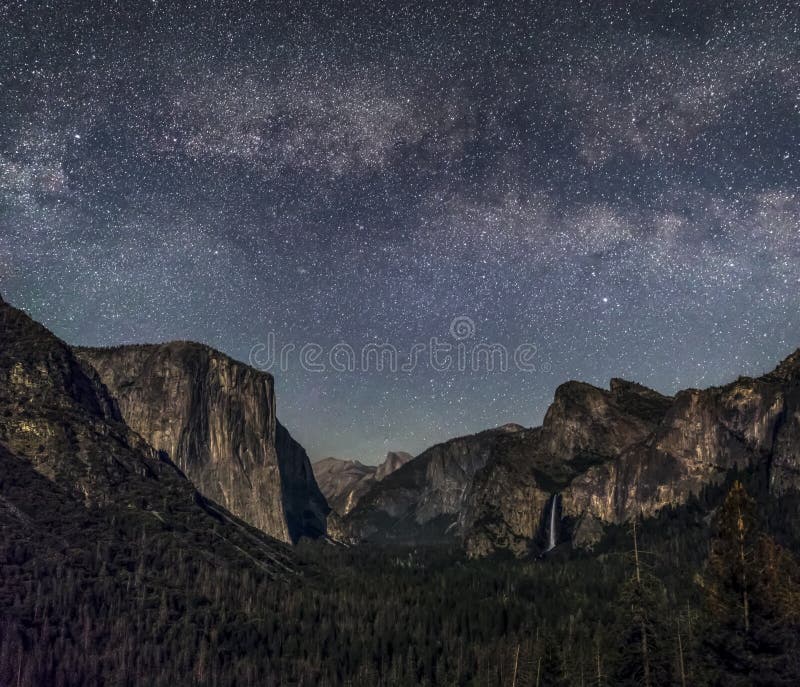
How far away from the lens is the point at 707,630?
A: 1576 inches

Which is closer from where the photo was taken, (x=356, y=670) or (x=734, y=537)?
(x=734, y=537)

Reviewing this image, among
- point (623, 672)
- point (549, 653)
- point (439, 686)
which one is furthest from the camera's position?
point (439, 686)

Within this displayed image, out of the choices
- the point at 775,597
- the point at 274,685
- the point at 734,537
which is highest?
the point at 734,537

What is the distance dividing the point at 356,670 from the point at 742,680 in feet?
565

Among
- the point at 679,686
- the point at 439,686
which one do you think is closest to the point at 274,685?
the point at 439,686

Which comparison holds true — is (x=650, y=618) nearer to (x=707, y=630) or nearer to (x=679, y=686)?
(x=707, y=630)

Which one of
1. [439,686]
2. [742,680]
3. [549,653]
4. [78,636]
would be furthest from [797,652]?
[78,636]

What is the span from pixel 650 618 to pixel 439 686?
147448 mm

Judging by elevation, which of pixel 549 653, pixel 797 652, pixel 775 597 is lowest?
pixel 549 653

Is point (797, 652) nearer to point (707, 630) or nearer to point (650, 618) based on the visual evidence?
point (707, 630)

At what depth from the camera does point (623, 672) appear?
4297cm

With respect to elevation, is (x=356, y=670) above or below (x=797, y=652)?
below

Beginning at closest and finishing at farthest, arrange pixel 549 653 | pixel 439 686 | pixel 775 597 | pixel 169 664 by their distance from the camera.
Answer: pixel 775 597 < pixel 549 653 < pixel 439 686 < pixel 169 664

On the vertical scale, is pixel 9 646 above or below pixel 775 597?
below
